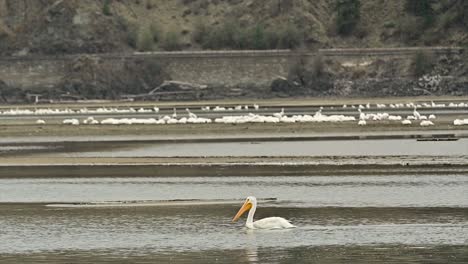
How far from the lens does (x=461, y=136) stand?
54750 mm

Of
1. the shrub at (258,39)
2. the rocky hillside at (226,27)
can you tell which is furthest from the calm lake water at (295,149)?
the rocky hillside at (226,27)

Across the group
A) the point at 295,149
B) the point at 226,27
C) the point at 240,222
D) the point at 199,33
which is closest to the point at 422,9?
the point at 226,27

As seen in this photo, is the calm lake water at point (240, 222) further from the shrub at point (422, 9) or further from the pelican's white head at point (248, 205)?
the shrub at point (422, 9)

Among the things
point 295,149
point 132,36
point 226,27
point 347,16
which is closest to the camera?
point 295,149

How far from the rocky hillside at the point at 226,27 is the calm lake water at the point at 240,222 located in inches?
2574

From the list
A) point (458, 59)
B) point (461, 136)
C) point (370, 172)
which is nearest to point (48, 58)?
point (458, 59)

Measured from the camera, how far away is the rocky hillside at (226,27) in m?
105

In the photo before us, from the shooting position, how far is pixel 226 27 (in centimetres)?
10831

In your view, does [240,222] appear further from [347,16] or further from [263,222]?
[347,16]

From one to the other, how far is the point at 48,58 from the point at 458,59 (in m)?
32.3

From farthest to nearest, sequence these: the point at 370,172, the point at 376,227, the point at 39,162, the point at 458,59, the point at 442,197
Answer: the point at 458,59 < the point at 39,162 < the point at 370,172 < the point at 442,197 < the point at 376,227

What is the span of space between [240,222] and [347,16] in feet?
257

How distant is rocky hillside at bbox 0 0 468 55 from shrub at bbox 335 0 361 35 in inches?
15.0

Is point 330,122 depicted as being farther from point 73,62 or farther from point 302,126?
point 73,62
